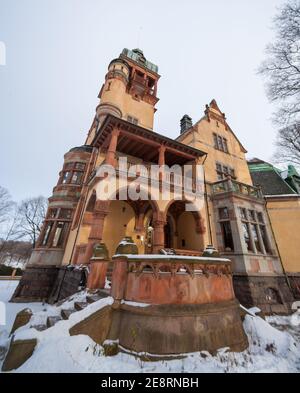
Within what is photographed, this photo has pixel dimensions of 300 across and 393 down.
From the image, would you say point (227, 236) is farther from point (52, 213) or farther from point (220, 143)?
point (52, 213)

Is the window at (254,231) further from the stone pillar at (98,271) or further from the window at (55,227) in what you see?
the window at (55,227)

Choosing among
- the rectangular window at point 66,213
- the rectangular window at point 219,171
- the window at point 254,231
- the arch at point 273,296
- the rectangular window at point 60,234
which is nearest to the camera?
the arch at point 273,296

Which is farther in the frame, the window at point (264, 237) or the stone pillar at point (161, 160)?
the window at point (264, 237)

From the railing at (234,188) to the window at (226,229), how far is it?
1530 mm

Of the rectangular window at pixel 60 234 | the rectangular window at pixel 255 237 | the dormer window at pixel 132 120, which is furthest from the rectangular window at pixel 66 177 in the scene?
the rectangular window at pixel 255 237

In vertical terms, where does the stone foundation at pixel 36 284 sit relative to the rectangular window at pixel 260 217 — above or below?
below

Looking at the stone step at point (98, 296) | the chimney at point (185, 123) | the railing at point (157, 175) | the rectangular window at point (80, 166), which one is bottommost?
the stone step at point (98, 296)

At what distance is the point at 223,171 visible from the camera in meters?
16.9

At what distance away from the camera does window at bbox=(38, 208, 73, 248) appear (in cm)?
Answer: 1355

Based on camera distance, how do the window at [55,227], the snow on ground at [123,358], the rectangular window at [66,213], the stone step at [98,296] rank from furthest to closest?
the rectangular window at [66,213] → the window at [55,227] → the stone step at [98,296] → the snow on ground at [123,358]

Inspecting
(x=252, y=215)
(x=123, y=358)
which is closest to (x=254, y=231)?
(x=252, y=215)

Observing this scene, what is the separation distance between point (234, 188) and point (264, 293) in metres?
7.19

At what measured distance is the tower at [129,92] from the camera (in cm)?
1684
